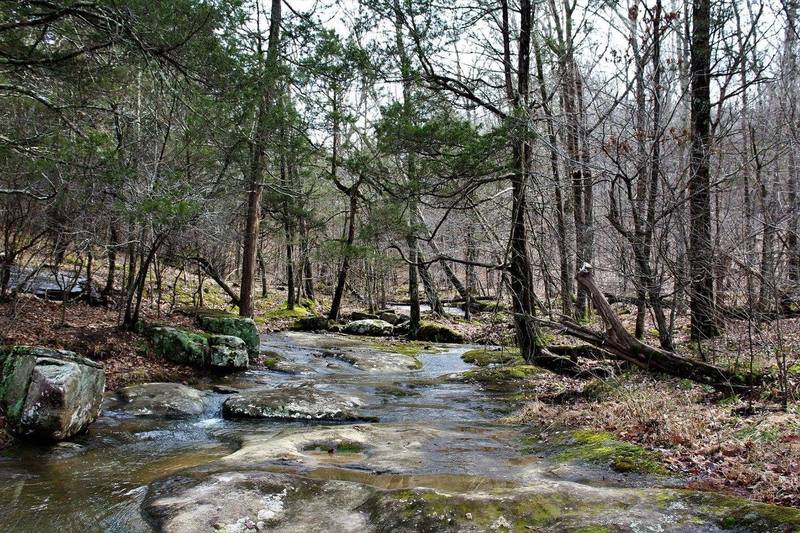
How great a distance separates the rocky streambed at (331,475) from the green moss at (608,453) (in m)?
0.02

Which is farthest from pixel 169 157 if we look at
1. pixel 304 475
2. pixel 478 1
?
pixel 304 475

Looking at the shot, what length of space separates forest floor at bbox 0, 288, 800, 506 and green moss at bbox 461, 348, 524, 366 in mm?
2222

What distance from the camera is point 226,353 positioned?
10789 millimetres

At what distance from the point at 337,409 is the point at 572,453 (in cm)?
371

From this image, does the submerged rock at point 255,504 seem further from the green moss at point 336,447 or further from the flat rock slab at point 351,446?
the green moss at point 336,447

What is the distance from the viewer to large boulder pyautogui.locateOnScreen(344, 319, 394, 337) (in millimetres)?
19594

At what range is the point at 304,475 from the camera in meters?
4.59

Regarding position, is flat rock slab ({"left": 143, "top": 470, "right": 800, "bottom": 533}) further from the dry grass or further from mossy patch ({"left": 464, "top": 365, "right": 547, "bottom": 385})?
mossy patch ({"left": 464, "top": 365, "right": 547, "bottom": 385})

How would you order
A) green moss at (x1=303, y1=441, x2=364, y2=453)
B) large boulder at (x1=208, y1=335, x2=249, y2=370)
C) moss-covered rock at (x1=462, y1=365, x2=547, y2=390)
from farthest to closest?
large boulder at (x1=208, y1=335, x2=249, y2=370) → moss-covered rock at (x1=462, y1=365, x2=547, y2=390) → green moss at (x1=303, y1=441, x2=364, y2=453)

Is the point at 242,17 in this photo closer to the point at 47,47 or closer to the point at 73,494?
the point at 47,47

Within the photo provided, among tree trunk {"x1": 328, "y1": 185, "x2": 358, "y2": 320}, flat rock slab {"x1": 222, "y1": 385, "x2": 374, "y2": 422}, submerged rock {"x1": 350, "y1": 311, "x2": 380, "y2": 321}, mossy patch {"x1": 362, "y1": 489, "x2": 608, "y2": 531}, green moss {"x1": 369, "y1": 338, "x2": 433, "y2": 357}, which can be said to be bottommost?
green moss {"x1": 369, "y1": 338, "x2": 433, "y2": 357}

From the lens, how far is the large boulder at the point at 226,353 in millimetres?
10625

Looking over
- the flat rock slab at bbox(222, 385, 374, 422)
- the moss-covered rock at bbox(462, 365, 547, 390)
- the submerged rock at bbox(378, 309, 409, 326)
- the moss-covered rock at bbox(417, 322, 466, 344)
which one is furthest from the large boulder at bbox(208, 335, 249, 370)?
the submerged rock at bbox(378, 309, 409, 326)

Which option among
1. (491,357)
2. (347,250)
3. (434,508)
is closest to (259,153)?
(347,250)
